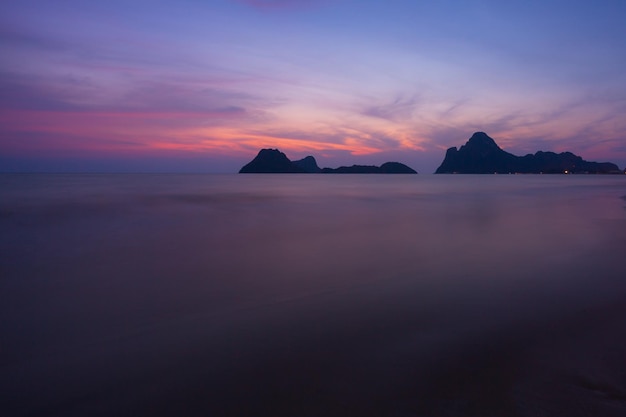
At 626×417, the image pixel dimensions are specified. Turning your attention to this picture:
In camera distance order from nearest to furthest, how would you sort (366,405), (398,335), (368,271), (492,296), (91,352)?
(366,405)
(91,352)
(398,335)
(492,296)
(368,271)

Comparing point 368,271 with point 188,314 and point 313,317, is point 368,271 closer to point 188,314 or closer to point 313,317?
point 313,317

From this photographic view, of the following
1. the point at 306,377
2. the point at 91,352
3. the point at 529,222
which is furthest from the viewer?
the point at 529,222

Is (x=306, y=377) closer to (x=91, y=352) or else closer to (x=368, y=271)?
(x=91, y=352)

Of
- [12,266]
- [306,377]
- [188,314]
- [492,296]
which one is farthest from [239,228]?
[306,377]

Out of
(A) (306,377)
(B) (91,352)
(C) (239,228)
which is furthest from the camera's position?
(C) (239,228)

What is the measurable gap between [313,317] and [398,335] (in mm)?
1476

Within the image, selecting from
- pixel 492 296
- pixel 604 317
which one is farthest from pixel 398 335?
pixel 604 317

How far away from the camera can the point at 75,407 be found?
391 cm

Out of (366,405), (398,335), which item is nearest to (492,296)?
(398,335)

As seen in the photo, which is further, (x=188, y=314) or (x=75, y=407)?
(x=188, y=314)

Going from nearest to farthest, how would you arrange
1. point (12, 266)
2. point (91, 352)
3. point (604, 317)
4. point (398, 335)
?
point (91, 352) → point (398, 335) → point (604, 317) → point (12, 266)

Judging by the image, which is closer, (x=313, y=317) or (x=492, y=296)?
(x=313, y=317)

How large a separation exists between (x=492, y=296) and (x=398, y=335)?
2.75 meters

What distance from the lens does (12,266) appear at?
402 inches
